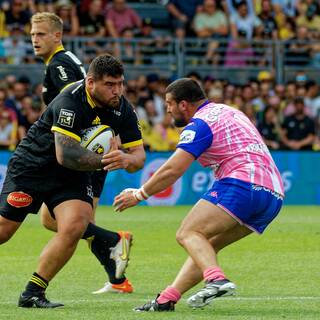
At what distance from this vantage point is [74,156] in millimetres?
9125

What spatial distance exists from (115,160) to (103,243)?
1688mm

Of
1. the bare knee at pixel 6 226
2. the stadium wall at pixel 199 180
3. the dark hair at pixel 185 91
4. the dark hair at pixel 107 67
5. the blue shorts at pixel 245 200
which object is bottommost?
the stadium wall at pixel 199 180

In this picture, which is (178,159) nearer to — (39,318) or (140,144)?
(140,144)

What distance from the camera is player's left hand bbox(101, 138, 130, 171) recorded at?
29.9 feet

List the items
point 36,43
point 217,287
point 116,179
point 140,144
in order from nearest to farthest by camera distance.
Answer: point 217,287, point 140,144, point 36,43, point 116,179

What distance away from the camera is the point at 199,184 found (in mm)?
22734

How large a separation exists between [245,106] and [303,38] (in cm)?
491

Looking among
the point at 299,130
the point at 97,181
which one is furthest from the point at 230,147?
the point at 299,130

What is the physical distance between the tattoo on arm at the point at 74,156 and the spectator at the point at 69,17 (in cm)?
1739

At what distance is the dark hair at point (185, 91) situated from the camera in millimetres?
9086

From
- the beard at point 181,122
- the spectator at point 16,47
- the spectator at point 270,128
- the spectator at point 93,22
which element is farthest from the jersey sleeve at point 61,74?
the spectator at point 93,22

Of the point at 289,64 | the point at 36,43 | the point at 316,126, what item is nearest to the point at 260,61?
the point at 289,64

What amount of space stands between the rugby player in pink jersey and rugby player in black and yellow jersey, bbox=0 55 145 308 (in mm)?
525

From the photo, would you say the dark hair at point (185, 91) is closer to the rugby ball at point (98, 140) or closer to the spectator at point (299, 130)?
the rugby ball at point (98, 140)
